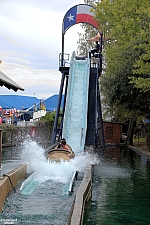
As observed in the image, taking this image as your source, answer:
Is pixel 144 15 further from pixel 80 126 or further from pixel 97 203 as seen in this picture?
pixel 97 203

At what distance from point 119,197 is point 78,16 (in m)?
20.2

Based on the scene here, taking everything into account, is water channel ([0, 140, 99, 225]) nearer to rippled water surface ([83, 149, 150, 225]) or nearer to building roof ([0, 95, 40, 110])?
rippled water surface ([83, 149, 150, 225])

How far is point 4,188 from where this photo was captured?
10.9 meters

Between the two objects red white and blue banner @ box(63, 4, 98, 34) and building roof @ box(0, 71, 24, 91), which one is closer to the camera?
building roof @ box(0, 71, 24, 91)

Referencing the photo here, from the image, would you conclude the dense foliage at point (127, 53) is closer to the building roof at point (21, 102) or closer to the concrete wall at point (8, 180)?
the concrete wall at point (8, 180)

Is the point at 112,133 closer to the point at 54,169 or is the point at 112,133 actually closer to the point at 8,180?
the point at 54,169

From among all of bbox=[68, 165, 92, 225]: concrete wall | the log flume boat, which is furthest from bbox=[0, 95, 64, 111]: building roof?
bbox=[68, 165, 92, 225]: concrete wall

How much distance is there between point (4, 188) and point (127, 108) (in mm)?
16649

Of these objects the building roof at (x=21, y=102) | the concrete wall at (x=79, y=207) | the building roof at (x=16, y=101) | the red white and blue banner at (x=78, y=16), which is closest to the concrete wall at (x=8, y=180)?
the concrete wall at (x=79, y=207)

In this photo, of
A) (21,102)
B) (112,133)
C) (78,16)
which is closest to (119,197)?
(78,16)

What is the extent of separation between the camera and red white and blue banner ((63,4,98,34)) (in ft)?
96.8

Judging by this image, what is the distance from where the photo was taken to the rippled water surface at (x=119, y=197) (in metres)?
9.57

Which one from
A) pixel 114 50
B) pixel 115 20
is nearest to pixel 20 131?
pixel 114 50

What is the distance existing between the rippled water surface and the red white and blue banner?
1378cm
